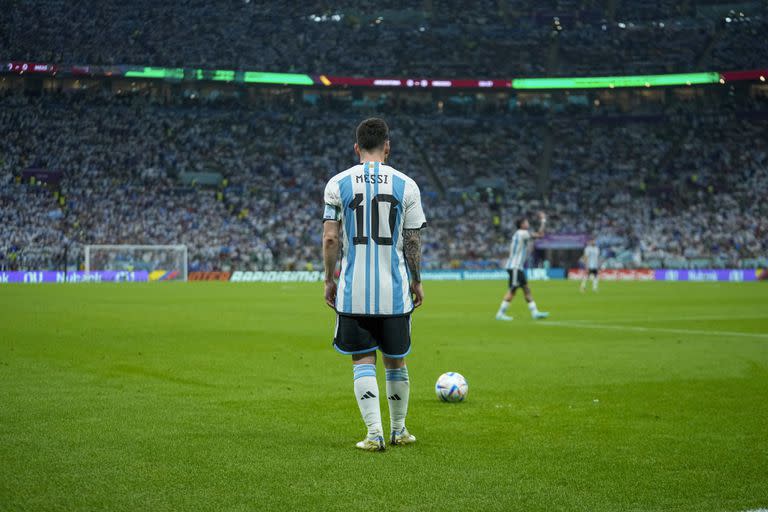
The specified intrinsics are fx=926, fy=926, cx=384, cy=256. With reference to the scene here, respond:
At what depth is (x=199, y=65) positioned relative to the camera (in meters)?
69.9

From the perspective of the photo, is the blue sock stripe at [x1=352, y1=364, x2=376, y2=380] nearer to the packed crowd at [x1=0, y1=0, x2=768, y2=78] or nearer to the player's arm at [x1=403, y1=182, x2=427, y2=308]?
the player's arm at [x1=403, y1=182, x2=427, y2=308]

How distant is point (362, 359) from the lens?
709 centimetres

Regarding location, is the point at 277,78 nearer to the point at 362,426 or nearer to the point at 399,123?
the point at 399,123

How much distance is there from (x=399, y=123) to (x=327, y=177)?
444 inches

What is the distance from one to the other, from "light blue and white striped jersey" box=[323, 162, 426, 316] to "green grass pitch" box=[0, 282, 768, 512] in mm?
1115

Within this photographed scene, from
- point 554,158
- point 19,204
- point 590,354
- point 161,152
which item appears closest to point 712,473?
point 590,354

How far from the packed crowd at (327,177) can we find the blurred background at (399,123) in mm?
168

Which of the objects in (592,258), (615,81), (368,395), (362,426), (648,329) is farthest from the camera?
(615,81)

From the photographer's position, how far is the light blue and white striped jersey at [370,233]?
699 centimetres

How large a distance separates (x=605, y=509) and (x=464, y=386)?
13.5 ft

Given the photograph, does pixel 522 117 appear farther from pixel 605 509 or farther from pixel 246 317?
pixel 605 509

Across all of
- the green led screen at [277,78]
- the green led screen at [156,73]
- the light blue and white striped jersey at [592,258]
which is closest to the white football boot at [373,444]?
the light blue and white striped jersey at [592,258]

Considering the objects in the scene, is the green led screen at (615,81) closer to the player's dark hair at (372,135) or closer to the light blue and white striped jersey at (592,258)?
the light blue and white striped jersey at (592,258)

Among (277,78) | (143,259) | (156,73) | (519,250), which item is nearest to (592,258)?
(519,250)
